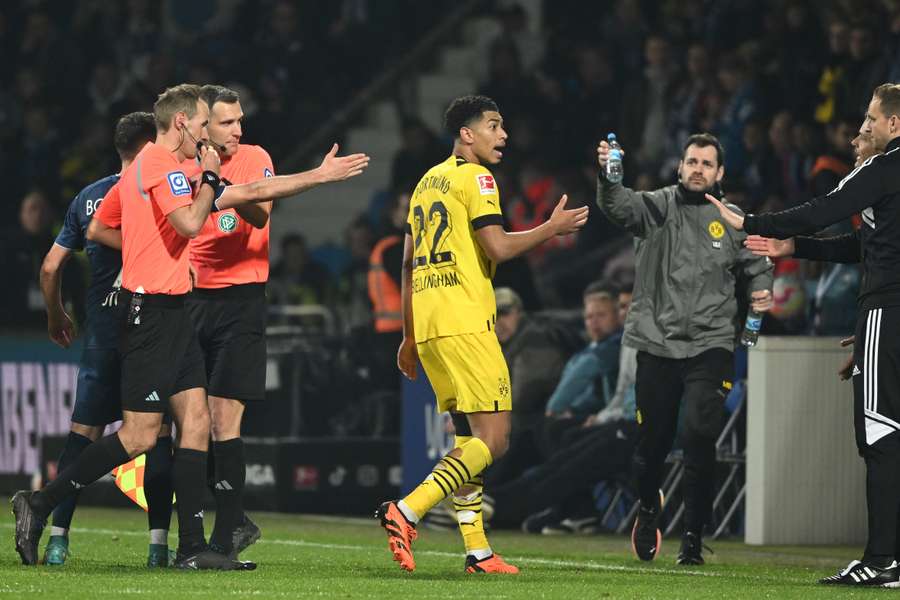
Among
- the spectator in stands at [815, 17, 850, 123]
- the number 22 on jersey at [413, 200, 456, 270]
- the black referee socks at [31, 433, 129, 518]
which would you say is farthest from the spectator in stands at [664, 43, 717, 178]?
the black referee socks at [31, 433, 129, 518]

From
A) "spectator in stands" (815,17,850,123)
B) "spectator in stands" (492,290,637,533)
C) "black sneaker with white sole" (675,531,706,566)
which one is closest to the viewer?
"black sneaker with white sole" (675,531,706,566)

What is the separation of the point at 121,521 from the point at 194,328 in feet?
15.3

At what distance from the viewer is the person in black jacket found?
8.60m

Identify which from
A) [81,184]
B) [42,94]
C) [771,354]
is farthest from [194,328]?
[42,94]

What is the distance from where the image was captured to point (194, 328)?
912 cm

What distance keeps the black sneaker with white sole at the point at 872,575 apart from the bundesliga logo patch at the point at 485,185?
2.35m

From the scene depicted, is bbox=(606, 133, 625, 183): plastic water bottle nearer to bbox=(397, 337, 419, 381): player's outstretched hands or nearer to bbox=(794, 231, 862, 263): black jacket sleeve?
bbox=(794, 231, 862, 263): black jacket sleeve

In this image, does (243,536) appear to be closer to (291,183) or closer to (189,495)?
(189,495)

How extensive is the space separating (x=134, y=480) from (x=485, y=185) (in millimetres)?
2301

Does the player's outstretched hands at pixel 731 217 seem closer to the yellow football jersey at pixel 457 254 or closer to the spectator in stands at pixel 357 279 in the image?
the yellow football jersey at pixel 457 254

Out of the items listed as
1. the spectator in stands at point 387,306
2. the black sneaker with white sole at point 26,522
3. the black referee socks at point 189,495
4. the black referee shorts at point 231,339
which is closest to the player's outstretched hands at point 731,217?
the black referee shorts at point 231,339

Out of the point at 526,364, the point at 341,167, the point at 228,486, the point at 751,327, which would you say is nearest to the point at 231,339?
the point at 228,486

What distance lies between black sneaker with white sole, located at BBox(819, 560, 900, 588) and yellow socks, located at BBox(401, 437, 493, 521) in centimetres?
169

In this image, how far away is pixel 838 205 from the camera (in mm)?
8633
